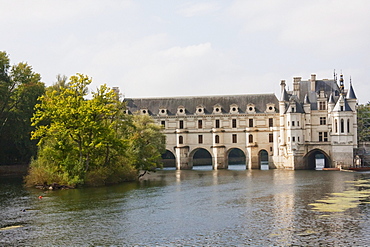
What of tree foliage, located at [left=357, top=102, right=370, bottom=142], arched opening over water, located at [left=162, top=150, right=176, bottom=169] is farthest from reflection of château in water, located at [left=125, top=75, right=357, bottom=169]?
arched opening over water, located at [left=162, top=150, right=176, bottom=169]

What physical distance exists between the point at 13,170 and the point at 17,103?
8.60 m

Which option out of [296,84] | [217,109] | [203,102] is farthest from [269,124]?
[203,102]

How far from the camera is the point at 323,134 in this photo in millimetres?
72938

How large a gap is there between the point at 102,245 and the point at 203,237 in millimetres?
4736

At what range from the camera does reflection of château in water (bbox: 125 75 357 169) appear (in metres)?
69.1

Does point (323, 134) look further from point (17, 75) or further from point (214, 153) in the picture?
point (17, 75)

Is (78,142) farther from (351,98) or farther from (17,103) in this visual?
(351,98)

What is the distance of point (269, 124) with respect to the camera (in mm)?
A: 77562

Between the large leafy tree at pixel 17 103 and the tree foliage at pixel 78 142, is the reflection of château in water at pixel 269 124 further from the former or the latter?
the tree foliage at pixel 78 142

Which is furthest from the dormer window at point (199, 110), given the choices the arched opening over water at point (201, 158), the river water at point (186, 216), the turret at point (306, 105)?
the river water at point (186, 216)

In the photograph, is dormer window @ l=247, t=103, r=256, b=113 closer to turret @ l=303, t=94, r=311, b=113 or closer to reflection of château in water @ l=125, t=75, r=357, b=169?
reflection of château in water @ l=125, t=75, r=357, b=169

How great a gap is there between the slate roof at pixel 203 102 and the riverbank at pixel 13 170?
22.7 metres

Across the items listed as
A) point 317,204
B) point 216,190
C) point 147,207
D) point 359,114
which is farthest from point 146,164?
point 359,114

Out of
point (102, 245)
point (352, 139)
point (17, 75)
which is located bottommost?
point (102, 245)
